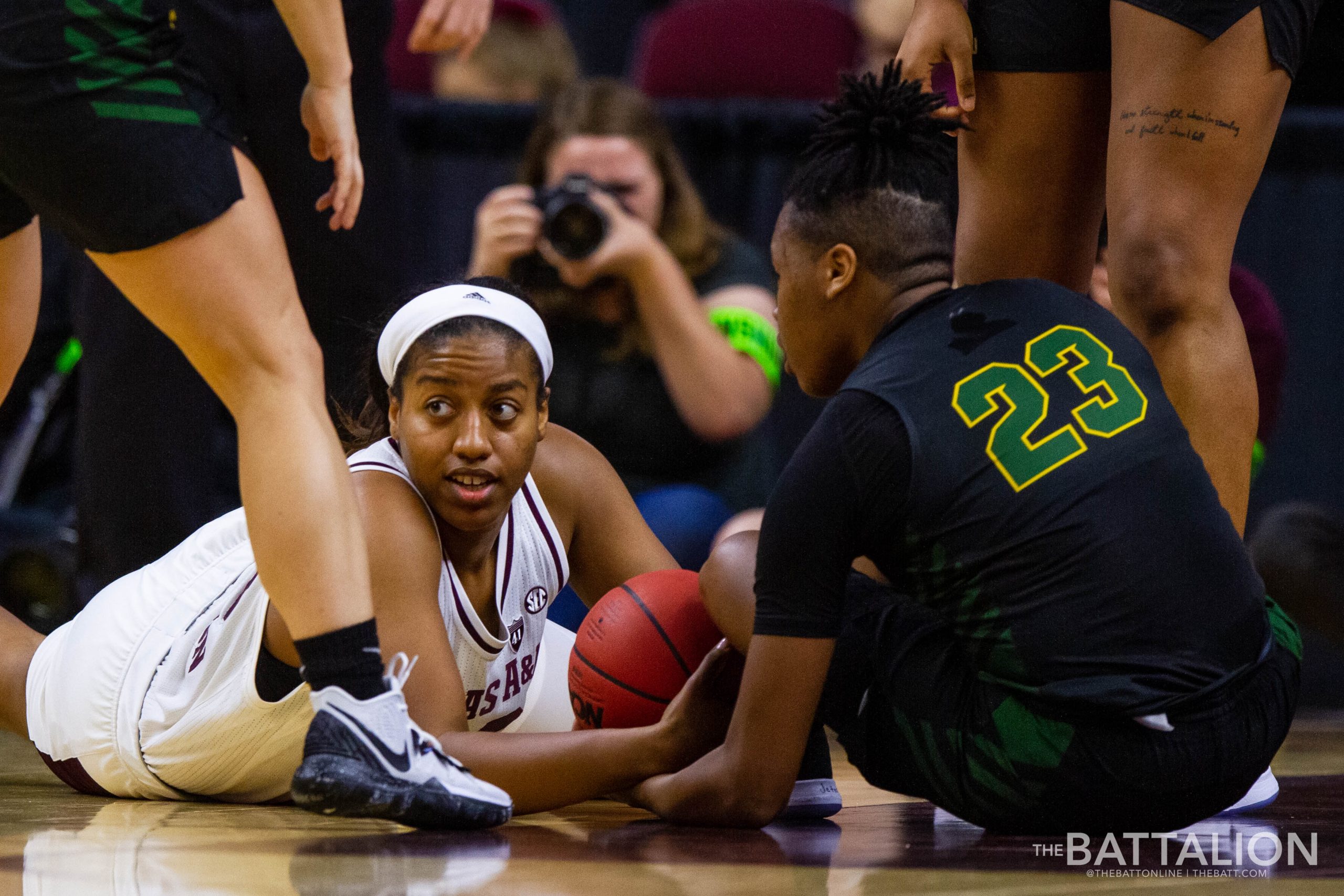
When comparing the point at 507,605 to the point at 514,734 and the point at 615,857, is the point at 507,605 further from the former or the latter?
the point at 615,857

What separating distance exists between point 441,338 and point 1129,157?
1060 mm

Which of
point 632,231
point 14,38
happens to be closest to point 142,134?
point 14,38

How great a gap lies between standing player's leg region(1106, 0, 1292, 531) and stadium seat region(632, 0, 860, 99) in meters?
3.31

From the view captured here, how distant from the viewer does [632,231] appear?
4004 millimetres

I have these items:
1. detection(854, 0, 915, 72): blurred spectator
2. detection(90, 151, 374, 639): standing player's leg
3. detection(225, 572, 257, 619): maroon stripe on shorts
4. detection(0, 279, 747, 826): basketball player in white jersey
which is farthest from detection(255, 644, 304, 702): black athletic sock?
detection(854, 0, 915, 72): blurred spectator

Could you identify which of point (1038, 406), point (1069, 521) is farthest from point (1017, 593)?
point (1038, 406)

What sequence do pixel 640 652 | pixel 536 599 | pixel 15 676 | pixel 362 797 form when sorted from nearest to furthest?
pixel 362 797, pixel 640 652, pixel 536 599, pixel 15 676

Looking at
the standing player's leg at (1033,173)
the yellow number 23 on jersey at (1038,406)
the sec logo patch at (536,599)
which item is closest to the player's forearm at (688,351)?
the sec logo patch at (536,599)

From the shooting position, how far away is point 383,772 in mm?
1952

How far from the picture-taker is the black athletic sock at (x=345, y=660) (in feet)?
6.51

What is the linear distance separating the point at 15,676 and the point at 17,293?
724 mm

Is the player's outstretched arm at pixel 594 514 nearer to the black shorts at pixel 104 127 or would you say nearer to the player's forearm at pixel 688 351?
the black shorts at pixel 104 127

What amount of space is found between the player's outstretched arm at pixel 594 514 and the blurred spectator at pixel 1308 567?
2062mm

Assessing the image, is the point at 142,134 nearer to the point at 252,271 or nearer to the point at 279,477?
the point at 252,271
